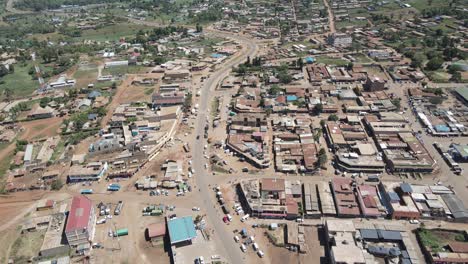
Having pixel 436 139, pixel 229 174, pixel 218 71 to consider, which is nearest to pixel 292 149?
pixel 229 174

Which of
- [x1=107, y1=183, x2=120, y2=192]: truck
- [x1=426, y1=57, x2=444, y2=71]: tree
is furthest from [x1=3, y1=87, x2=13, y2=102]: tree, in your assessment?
[x1=426, y1=57, x2=444, y2=71]: tree

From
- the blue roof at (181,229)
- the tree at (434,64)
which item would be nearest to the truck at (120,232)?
the blue roof at (181,229)

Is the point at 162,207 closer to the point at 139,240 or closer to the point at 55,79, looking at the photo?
the point at 139,240

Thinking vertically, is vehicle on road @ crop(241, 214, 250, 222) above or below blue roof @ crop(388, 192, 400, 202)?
below

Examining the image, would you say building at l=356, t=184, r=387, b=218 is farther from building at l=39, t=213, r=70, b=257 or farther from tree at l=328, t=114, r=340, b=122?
building at l=39, t=213, r=70, b=257

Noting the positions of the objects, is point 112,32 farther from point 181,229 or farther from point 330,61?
point 181,229

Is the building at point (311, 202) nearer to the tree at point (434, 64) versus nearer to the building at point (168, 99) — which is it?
the building at point (168, 99)

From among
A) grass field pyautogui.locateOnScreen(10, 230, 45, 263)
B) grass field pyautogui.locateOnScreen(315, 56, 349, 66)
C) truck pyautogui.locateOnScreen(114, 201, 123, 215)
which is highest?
grass field pyautogui.locateOnScreen(315, 56, 349, 66)
